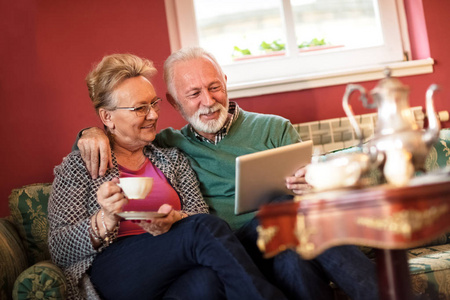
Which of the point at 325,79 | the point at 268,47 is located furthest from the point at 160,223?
the point at 268,47

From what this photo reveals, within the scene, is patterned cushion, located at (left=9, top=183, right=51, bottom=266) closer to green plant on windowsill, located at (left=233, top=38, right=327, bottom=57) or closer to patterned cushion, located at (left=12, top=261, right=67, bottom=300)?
patterned cushion, located at (left=12, top=261, right=67, bottom=300)

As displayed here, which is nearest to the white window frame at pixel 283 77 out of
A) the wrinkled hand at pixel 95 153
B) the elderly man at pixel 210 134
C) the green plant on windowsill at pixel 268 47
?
the green plant on windowsill at pixel 268 47

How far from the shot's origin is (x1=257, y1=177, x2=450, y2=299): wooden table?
3.51ft

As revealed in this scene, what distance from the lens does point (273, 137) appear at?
2.23 meters

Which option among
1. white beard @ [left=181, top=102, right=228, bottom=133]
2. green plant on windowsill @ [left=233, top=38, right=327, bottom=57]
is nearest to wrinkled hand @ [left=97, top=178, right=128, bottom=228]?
white beard @ [left=181, top=102, right=228, bottom=133]

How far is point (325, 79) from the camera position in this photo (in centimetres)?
281

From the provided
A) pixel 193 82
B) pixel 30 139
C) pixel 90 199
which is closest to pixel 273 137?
pixel 193 82

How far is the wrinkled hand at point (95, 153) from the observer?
1899mm

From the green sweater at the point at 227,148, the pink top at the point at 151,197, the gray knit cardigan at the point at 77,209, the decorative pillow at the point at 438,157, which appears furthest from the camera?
the decorative pillow at the point at 438,157

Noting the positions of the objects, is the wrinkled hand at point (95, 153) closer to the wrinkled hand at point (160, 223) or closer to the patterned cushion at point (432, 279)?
the wrinkled hand at point (160, 223)

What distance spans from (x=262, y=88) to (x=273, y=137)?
61cm

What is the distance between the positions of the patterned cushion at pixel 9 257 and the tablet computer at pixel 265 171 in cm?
90

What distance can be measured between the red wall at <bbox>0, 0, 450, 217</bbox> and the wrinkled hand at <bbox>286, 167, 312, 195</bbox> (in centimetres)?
108

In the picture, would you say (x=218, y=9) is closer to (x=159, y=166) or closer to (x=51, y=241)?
(x=159, y=166)
